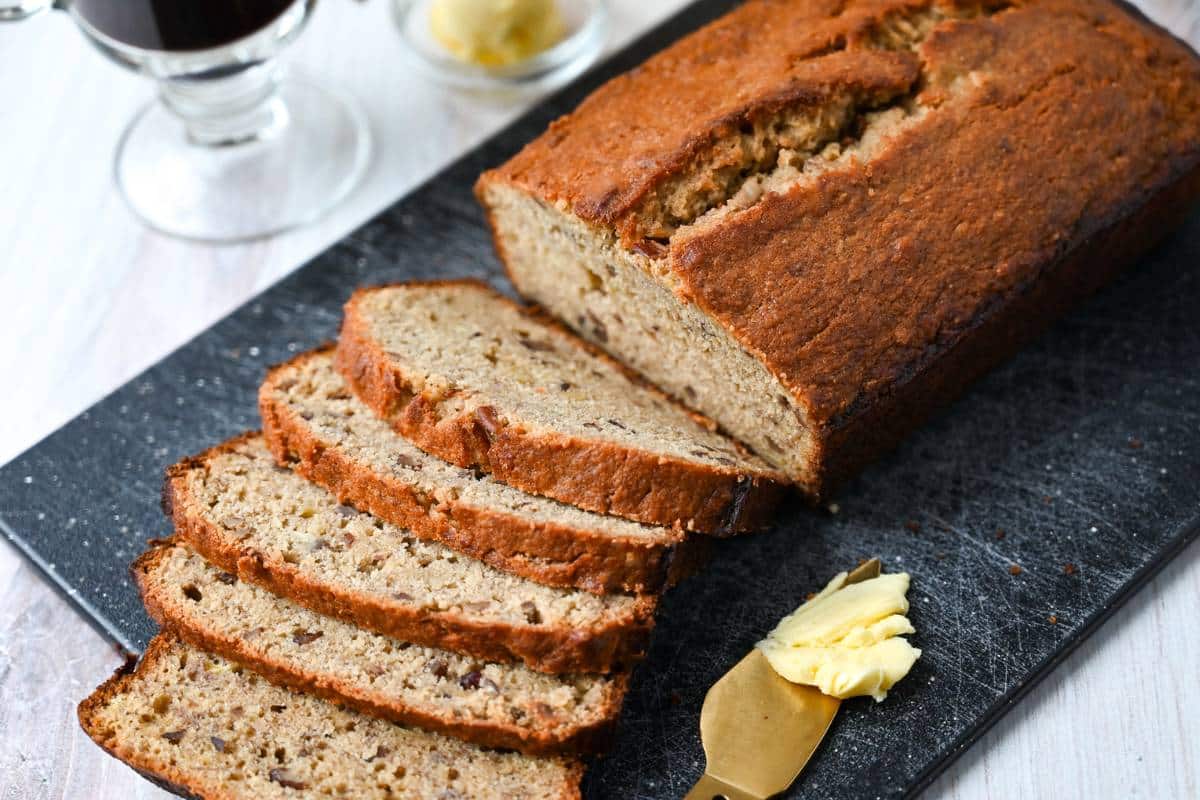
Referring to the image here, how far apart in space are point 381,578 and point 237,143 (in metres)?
2.22

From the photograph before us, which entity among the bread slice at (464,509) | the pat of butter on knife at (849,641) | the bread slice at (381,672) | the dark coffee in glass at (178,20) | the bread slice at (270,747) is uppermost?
the dark coffee in glass at (178,20)

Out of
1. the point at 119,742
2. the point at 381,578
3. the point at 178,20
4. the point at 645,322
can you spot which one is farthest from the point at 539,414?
the point at 178,20

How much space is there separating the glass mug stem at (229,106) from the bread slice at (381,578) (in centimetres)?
155

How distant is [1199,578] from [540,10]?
2833 millimetres

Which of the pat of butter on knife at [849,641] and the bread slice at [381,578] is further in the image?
the pat of butter on knife at [849,641]

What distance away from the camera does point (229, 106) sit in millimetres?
4680

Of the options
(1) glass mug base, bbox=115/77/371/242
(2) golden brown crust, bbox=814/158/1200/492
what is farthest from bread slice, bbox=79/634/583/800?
(1) glass mug base, bbox=115/77/371/242

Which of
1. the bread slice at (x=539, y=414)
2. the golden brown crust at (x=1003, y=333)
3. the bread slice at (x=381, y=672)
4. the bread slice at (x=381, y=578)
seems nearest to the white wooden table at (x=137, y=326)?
the bread slice at (x=381, y=672)

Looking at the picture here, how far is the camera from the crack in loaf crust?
133 inches

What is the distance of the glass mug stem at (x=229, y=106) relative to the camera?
14.7 feet

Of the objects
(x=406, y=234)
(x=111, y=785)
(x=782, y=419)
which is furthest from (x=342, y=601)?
(x=406, y=234)

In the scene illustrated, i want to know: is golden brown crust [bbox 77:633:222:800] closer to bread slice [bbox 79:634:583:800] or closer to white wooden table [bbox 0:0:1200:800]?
bread slice [bbox 79:634:583:800]

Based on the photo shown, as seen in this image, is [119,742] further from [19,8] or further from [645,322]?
[19,8]

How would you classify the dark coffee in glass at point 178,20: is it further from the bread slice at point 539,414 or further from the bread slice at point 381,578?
the bread slice at point 381,578
